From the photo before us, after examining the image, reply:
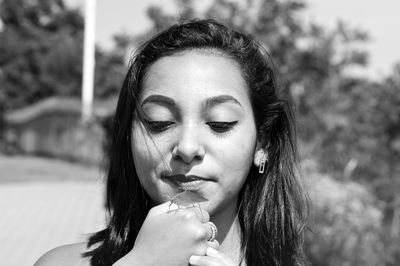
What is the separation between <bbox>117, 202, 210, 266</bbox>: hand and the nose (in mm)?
172

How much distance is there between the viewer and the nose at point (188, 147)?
157 centimetres

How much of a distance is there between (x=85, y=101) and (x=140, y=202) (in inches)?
664

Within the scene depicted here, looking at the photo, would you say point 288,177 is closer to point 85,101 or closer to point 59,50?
point 85,101

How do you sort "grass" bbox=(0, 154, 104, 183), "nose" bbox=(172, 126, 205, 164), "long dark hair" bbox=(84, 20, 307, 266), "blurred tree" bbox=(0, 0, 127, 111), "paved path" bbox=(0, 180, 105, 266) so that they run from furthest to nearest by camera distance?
1. "blurred tree" bbox=(0, 0, 127, 111)
2. "grass" bbox=(0, 154, 104, 183)
3. "paved path" bbox=(0, 180, 105, 266)
4. "long dark hair" bbox=(84, 20, 307, 266)
5. "nose" bbox=(172, 126, 205, 164)

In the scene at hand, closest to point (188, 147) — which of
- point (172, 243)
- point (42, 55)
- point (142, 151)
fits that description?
point (142, 151)

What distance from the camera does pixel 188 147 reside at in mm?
1572

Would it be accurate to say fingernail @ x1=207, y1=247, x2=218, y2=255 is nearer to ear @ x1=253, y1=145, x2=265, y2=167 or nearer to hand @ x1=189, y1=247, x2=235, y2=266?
hand @ x1=189, y1=247, x2=235, y2=266

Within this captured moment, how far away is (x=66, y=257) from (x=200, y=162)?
22.2 inches

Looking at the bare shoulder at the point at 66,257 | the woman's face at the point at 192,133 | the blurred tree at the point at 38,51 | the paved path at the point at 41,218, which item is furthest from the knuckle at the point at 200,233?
the blurred tree at the point at 38,51

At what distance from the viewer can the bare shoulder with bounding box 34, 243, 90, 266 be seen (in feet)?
6.06

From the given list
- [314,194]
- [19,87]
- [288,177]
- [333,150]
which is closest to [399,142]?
[333,150]

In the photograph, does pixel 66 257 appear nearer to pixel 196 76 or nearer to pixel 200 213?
pixel 200 213

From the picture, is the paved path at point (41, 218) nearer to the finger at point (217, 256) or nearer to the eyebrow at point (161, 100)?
the eyebrow at point (161, 100)

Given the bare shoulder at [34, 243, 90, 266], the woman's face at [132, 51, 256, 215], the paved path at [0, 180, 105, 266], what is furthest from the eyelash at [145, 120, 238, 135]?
the paved path at [0, 180, 105, 266]
